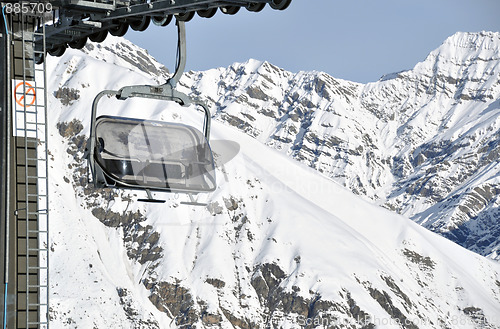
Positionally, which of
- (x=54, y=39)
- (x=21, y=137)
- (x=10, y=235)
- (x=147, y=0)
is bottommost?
(x=10, y=235)

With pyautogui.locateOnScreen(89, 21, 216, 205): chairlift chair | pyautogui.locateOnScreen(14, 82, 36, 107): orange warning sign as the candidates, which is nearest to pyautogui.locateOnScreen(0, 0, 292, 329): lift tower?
pyautogui.locateOnScreen(14, 82, 36, 107): orange warning sign

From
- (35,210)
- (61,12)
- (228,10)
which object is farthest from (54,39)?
(228,10)

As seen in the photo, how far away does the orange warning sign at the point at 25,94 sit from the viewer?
13391mm

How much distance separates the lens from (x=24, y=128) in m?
13.2

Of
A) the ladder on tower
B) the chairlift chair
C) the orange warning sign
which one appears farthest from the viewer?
the orange warning sign

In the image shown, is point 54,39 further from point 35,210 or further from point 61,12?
point 35,210

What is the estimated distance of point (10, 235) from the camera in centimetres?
1327

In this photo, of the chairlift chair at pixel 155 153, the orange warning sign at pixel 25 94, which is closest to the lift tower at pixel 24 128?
the orange warning sign at pixel 25 94

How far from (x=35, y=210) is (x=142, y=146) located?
6.17 ft

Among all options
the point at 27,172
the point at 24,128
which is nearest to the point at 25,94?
the point at 24,128

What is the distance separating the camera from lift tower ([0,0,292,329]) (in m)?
13.0

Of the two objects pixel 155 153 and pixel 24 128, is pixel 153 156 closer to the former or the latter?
pixel 155 153

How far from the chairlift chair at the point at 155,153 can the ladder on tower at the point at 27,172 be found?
3.82 feet

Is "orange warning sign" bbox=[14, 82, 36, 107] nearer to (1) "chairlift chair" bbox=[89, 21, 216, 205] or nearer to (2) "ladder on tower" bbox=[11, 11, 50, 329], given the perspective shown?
(2) "ladder on tower" bbox=[11, 11, 50, 329]
